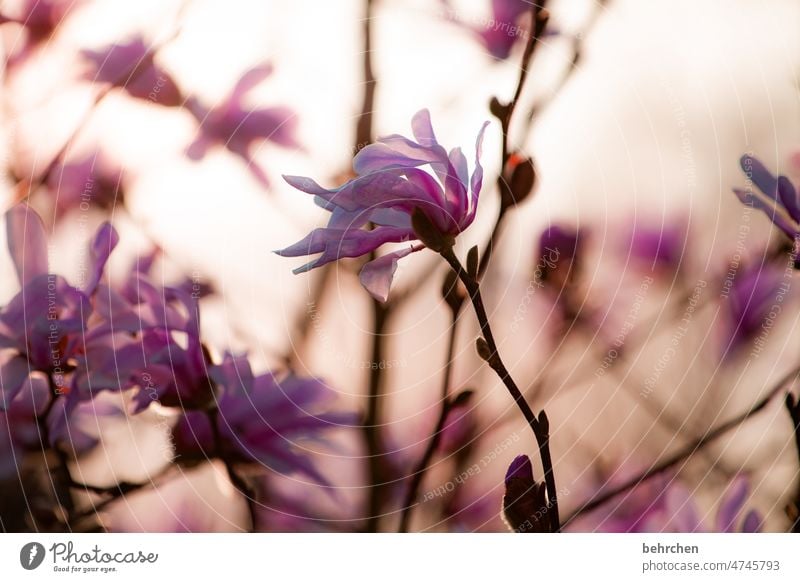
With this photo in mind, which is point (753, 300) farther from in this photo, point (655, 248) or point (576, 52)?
point (576, 52)

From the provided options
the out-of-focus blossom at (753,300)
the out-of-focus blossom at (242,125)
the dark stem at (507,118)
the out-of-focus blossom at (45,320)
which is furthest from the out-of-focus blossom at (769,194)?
the out-of-focus blossom at (45,320)

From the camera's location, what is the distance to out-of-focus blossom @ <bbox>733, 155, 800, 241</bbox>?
495mm

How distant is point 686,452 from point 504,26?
266mm

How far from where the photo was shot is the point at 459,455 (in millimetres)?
485

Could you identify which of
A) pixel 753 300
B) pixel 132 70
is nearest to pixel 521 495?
pixel 753 300

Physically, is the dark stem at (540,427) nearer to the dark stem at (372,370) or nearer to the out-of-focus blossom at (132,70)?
the dark stem at (372,370)

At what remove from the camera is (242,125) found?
1.58ft

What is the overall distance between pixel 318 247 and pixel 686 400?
229mm

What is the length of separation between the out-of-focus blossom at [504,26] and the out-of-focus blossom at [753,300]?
0.19m

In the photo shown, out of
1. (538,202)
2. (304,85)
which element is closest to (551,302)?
(538,202)

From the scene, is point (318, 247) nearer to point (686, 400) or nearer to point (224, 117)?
point (224, 117)

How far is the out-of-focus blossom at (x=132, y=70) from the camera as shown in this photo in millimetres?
479
